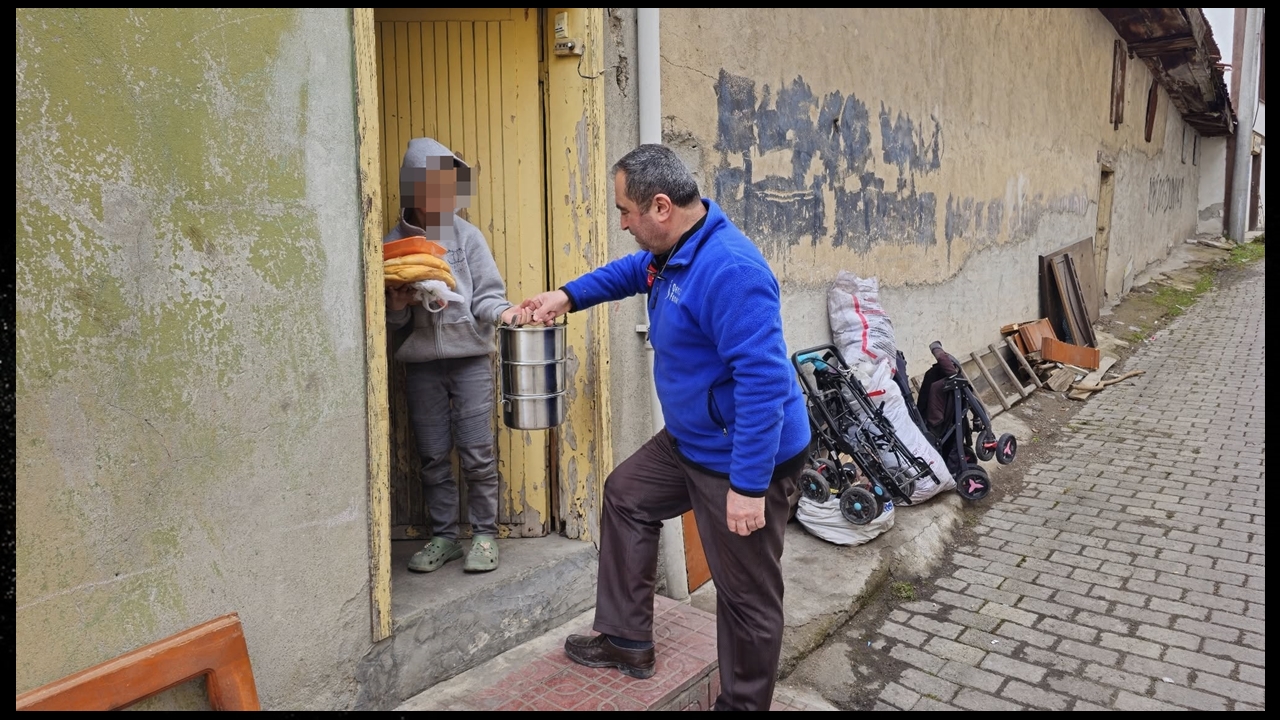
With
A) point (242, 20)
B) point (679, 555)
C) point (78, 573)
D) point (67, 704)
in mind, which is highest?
point (242, 20)

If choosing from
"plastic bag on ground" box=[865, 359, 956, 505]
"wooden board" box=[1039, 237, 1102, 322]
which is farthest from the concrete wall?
"wooden board" box=[1039, 237, 1102, 322]

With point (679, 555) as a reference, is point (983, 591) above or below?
below

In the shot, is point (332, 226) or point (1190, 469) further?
→ point (1190, 469)

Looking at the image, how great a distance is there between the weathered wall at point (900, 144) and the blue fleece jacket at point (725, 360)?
5.67 feet

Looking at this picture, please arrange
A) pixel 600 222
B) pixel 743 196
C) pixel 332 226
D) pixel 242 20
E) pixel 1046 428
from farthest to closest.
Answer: pixel 1046 428, pixel 743 196, pixel 600 222, pixel 332 226, pixel 242 20

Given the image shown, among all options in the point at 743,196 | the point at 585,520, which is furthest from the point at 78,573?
the point at 743,196

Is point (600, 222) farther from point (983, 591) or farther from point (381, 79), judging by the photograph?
point (983, 591)

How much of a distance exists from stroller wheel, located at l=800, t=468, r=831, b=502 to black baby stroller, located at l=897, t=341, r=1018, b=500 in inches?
52.1

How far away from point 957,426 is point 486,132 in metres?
3.87

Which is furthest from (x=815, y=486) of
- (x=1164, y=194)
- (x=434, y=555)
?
(x=1164, y=194)

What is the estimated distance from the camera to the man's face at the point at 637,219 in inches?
110

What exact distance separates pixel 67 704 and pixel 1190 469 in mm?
7188

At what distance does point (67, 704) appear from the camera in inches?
84.3

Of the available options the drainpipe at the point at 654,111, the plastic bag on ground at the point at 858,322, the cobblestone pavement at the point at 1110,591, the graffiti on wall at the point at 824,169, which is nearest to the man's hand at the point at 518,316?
the drainpipe at the point at 654,111
